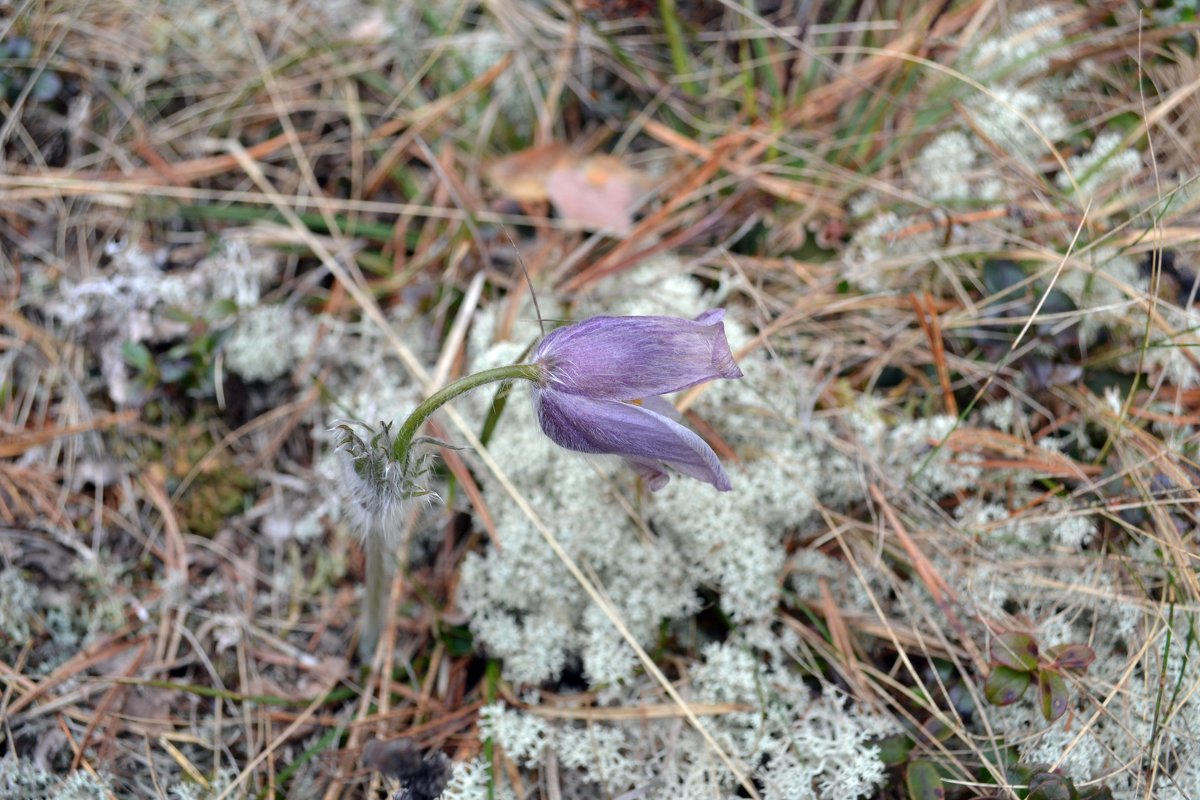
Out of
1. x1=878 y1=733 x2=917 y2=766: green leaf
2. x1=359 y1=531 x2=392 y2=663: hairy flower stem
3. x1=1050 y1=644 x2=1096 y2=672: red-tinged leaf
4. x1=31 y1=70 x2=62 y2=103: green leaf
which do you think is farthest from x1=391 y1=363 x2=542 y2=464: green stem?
x1=31 y1=70 x2=62 y2=103: green leaf

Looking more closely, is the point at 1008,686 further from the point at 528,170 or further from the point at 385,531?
the point at 528,170

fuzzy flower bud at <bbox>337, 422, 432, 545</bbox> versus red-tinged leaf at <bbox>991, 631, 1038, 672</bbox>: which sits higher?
fuzzy flower bud at <bbox>337, 422, 432, 545</bbox>

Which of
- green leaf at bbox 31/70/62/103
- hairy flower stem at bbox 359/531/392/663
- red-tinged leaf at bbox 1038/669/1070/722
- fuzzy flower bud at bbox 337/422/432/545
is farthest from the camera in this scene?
green leaf at bbox 31/70/62/103

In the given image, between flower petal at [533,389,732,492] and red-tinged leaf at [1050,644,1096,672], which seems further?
red-tinged leaf at [1050,644,1096,672]

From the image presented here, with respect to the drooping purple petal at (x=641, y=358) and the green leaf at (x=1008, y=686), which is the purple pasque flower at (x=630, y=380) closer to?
the drooping purple petal at (x=641, y=358)

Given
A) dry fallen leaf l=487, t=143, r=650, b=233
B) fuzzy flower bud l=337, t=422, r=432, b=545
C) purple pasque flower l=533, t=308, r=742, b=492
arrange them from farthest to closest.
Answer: dry fallen leaf l=487, t=143, r=650, b=233, fuzzy flower bud l=337, t=422, r=432, b=545, purple pasque flower l=533, t=308, r=742, b=492

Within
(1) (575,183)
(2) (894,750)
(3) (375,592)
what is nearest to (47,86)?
(1) (575,183)

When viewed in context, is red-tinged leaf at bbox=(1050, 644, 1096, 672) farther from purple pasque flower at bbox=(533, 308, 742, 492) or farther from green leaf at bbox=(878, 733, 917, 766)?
purple pasque flower at bbox=(533, 308, 742, 492)
